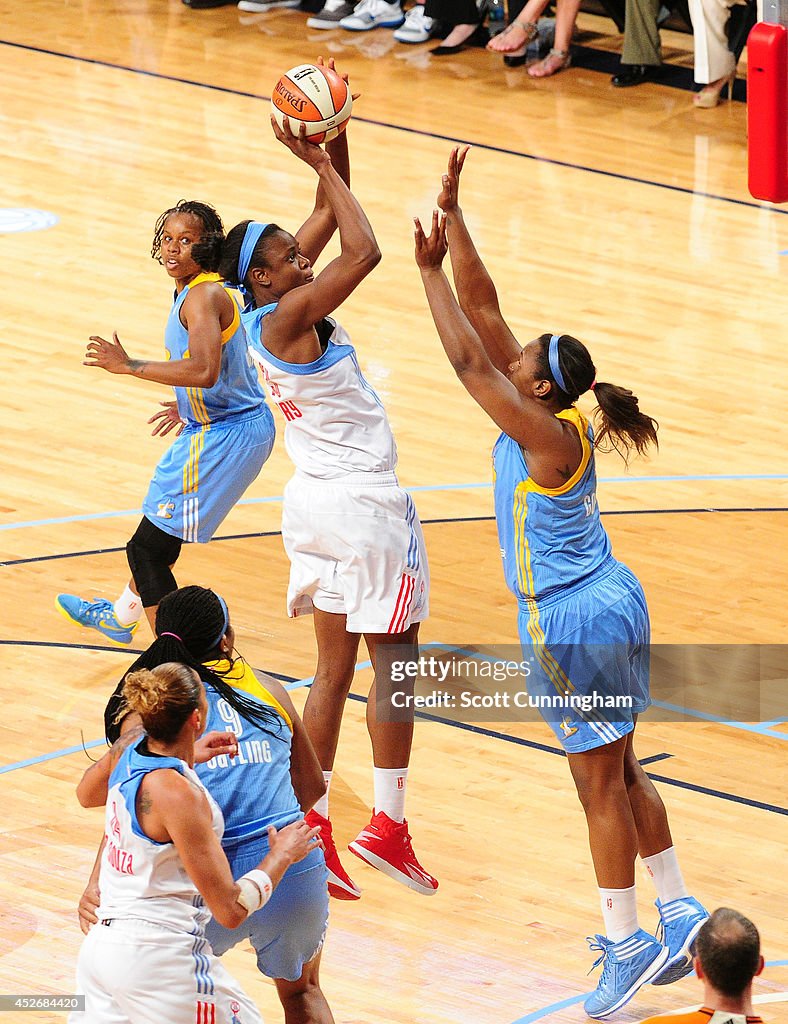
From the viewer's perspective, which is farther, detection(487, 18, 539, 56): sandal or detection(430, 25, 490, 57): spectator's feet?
detection(430, 25, 490, 57): spectator's feet

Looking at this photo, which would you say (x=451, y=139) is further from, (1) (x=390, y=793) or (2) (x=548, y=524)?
(2) (x=548, y=524)

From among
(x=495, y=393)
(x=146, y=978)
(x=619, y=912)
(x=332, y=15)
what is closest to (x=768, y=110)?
(x=495, y=393)

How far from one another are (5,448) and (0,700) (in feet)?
8.15

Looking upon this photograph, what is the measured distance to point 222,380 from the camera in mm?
6980

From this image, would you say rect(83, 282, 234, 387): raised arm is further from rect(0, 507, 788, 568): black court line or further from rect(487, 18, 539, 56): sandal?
rect(487, 18, 539, 56): sandal

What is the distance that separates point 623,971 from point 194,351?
2.60 m

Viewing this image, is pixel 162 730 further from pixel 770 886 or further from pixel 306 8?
pixel 306 8

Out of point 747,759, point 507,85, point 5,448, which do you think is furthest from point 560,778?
point 507,85

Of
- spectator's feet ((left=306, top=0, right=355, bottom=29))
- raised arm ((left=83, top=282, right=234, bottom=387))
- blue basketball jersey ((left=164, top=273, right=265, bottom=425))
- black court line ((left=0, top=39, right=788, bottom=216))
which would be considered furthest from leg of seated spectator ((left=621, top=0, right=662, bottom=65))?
raised arm ((left=83, top=282, right=234, bottom=387))

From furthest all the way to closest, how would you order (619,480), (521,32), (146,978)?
1. (521,32)
2. (619,480)
3. (146,978)

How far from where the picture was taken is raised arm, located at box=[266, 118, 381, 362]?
215 inches

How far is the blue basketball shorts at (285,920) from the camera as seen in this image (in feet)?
14.4

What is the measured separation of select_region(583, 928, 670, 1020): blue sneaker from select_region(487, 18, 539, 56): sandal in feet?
37.5

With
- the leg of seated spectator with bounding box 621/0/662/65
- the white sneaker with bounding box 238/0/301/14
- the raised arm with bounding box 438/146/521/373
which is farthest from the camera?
the white sneaker with bounding box 238/0/301/14
